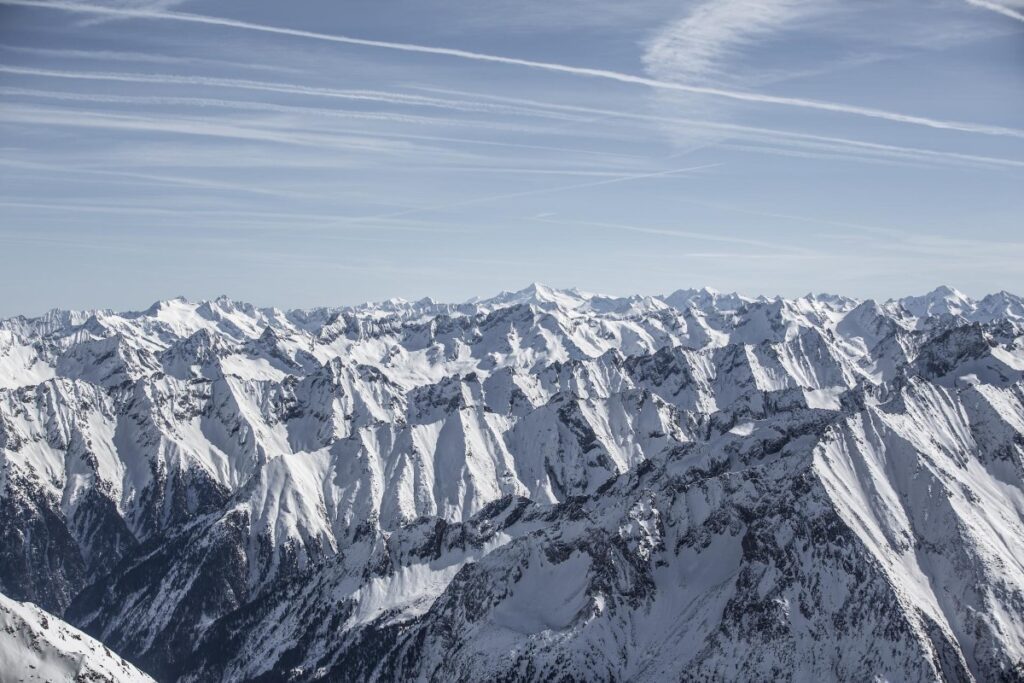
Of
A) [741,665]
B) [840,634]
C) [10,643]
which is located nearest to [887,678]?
[840,634]

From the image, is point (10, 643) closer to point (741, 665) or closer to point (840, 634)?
point (741, 665)

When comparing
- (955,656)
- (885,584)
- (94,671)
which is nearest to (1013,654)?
(955,656)

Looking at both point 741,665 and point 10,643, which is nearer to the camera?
point 10,643

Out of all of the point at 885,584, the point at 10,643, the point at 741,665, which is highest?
the point at 10,643

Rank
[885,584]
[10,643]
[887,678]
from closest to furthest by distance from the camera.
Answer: [10,643], [887,678], [885,584]

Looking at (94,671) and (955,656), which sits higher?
(94,671)

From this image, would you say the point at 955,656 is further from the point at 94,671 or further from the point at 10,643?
the point at 10,643

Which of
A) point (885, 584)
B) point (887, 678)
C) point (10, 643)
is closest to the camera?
point (10, 643)
